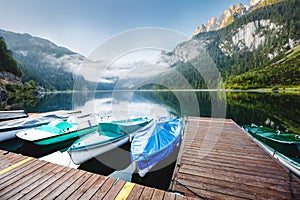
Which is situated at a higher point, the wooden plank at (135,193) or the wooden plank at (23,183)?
the wooden plank at (135,193)

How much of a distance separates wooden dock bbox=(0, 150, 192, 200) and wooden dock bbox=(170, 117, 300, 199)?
896 millimetres

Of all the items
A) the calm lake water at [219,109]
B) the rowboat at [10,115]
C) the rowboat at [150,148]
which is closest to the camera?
the rowboat at [150,148]

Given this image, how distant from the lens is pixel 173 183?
139 inches

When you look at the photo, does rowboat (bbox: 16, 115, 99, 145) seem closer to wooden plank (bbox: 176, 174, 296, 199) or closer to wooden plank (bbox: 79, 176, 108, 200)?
wooden plank (bbox: 79, 176, 108, 200)

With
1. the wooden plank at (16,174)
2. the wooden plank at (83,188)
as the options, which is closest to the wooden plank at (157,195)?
the wooden plank at (83,188)

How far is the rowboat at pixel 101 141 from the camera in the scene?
6.05m

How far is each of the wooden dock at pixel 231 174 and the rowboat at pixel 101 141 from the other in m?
3.75

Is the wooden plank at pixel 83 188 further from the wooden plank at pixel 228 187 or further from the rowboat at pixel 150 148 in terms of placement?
the wooden plank at pixel 228 187

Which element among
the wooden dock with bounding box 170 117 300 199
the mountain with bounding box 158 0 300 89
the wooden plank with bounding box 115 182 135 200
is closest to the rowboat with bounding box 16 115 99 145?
the wooden plank with bounding box 115 182 135 200

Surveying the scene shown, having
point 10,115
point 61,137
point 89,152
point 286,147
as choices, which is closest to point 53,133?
point 61,137

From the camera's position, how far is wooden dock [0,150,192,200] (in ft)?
9.72

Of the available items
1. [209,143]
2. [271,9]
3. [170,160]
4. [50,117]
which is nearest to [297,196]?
[209,143]

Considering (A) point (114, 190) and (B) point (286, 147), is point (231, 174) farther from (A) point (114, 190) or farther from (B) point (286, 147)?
(B) point (286, 147)

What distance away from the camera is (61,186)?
327 centimetres
